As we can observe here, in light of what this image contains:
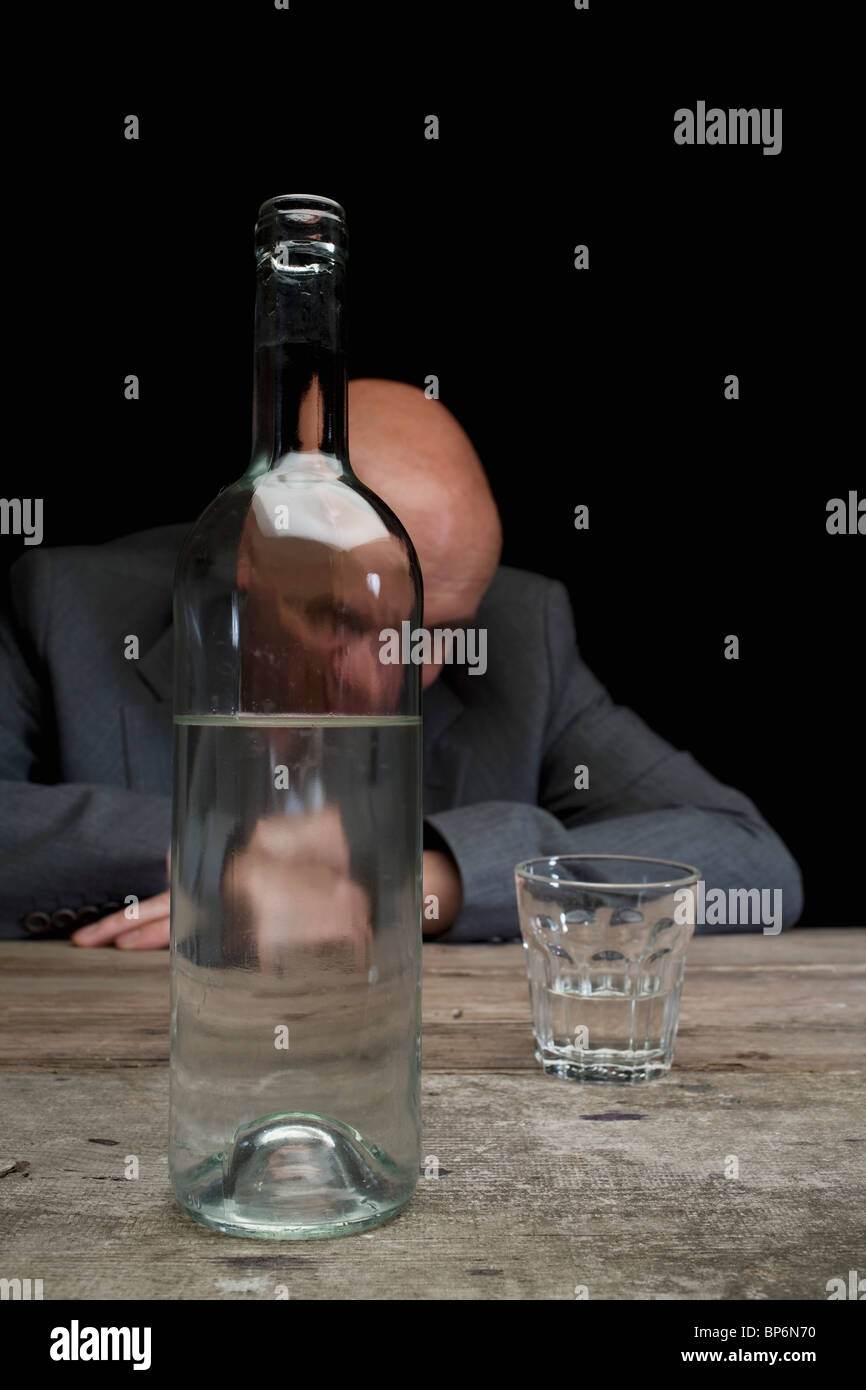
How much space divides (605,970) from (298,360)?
42 centimetres

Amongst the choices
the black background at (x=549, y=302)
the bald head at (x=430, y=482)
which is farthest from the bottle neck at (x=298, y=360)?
the black background at (x=549, y=302)

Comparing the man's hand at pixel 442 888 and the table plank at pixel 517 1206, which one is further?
the man's hand at pixel 442 888

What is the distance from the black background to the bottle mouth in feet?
6.85

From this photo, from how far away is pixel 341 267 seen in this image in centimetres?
50

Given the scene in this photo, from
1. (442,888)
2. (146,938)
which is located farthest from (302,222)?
(442,888)

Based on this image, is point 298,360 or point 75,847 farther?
point 75,847

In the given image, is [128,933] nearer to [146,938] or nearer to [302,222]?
[146,938]

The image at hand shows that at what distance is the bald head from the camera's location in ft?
5.25

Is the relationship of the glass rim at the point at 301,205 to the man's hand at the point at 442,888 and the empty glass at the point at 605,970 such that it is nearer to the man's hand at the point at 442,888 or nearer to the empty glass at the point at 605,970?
the empty glass at the point at 605,970

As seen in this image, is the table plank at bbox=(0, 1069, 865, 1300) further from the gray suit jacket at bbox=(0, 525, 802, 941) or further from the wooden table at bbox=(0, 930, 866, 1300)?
the gray suit jacket at bbox=(0, 525, 802, 941)

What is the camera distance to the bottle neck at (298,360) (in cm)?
49

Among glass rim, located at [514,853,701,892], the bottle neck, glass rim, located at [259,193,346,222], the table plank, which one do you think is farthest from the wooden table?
glass rim, located at [259,193,346,222]

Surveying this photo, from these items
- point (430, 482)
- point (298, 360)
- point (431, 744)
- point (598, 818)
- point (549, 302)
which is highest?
point (549, 302)

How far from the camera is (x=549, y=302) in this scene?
109 inches
